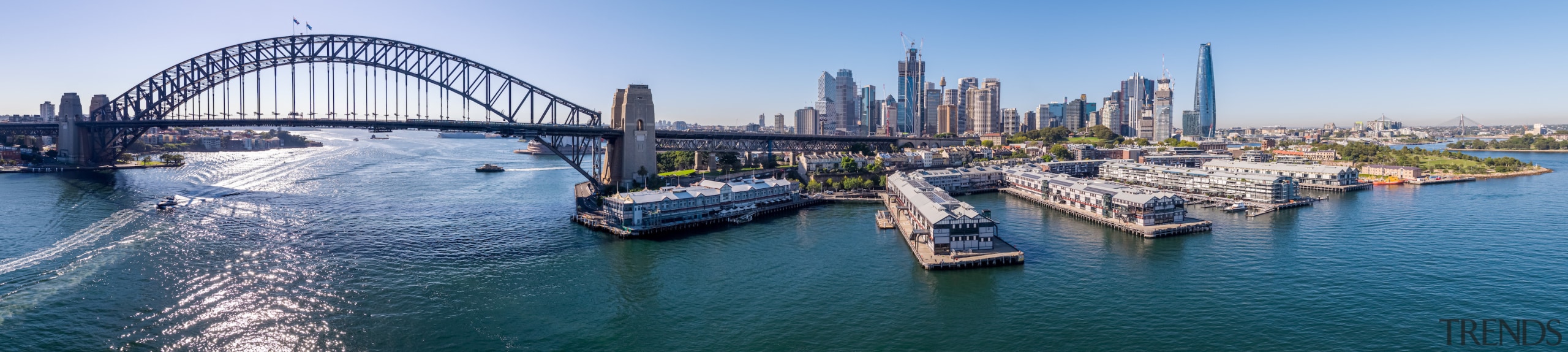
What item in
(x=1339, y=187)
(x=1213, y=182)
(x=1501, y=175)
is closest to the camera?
(x=1213, y=182)

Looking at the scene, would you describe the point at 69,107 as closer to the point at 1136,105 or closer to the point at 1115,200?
the point at 1115,200

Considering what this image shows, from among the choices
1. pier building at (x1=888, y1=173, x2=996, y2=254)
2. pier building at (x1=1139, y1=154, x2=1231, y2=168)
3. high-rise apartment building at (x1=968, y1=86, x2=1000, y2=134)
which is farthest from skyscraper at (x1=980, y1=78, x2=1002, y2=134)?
pier building at (x1=888, y1=173, x2=996, y2=254)

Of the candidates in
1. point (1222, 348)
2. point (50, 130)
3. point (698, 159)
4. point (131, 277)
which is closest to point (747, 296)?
point (1222, 348)

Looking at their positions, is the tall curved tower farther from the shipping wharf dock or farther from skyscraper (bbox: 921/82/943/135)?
the shipping wharf dock

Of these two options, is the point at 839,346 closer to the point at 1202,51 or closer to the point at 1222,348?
the point at 1222,348

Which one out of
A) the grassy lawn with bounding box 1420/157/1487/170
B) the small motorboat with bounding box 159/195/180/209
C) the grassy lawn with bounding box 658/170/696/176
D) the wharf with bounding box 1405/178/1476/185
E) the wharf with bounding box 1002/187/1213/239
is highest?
the grassy lawn with bounding box 1420/157/1487/170

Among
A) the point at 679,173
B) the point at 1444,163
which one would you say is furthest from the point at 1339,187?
the point at 679,173
